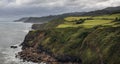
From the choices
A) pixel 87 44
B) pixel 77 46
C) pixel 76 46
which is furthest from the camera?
pixel 76 46

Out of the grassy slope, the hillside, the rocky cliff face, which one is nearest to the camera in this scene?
the grassy slope

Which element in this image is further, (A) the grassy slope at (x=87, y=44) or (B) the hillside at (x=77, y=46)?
(B) the hillside at (x=77, y=46)

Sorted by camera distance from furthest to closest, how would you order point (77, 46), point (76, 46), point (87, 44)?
point (76, 46) < point (77, 46) < point (87, 44)

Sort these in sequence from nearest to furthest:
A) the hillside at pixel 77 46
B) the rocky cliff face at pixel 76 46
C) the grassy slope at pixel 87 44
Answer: the grassy slope at pixel 87 44 < the rocky cliff face at pixel 76 46 < the hillside at pixel 77 46

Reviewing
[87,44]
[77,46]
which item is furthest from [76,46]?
[87,44]

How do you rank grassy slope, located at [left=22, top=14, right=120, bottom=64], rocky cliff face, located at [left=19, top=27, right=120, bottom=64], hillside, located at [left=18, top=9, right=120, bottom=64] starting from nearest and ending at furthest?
grassy slope, located at [left=22, top=14, right=120, bottom=64], rocky cliff face, located at [left=19, top=27, right=120, bottom=64], hillside, located at [left=18, top=9, right=120, bottom=64]

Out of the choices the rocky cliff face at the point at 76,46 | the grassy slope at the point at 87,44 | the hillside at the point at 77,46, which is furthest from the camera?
the hillside at the point at 77,46

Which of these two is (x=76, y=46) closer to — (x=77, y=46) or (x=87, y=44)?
(x=77, y=46)

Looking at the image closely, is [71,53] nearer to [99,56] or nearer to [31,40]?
[99,56]
